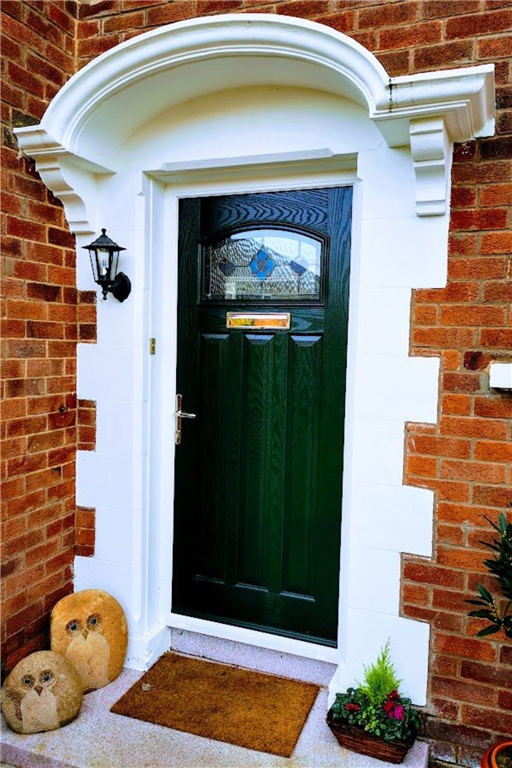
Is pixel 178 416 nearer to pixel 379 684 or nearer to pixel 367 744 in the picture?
pixel 379 684

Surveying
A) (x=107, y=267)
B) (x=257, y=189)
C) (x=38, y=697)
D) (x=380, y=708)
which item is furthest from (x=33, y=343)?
(x=380, y=708)

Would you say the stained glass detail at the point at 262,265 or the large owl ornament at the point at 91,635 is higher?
the stained glass detail at the point at 262,265

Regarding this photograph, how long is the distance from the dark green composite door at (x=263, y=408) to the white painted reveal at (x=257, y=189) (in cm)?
9

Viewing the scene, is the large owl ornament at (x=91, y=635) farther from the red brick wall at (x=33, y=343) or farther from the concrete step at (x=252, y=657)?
the concrete step at (x=252, y=657)

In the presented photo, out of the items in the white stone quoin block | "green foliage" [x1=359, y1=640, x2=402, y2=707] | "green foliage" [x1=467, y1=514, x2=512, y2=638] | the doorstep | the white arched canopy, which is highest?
the white arched canopy

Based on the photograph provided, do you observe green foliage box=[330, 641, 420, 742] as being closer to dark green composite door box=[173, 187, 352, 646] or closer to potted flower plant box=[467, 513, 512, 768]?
potted flower plant box=[467, 513, 512, 768]

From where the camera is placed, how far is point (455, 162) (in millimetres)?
2004

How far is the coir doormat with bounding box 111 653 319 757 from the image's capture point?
2182 millimetres

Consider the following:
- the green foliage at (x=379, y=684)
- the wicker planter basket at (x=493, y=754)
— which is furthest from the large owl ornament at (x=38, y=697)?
the wicker planter basket at (x=493, y=754)

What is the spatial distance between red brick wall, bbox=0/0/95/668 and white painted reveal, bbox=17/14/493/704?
0.30 feet

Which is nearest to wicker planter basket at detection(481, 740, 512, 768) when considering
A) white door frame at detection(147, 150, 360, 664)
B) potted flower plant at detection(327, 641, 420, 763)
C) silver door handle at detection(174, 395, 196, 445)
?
potted flower plant at detection(327, 641, 420, 763)

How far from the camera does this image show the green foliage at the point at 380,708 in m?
2.02

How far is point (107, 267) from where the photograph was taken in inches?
95.5

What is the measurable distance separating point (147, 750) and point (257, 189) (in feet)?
7.53
